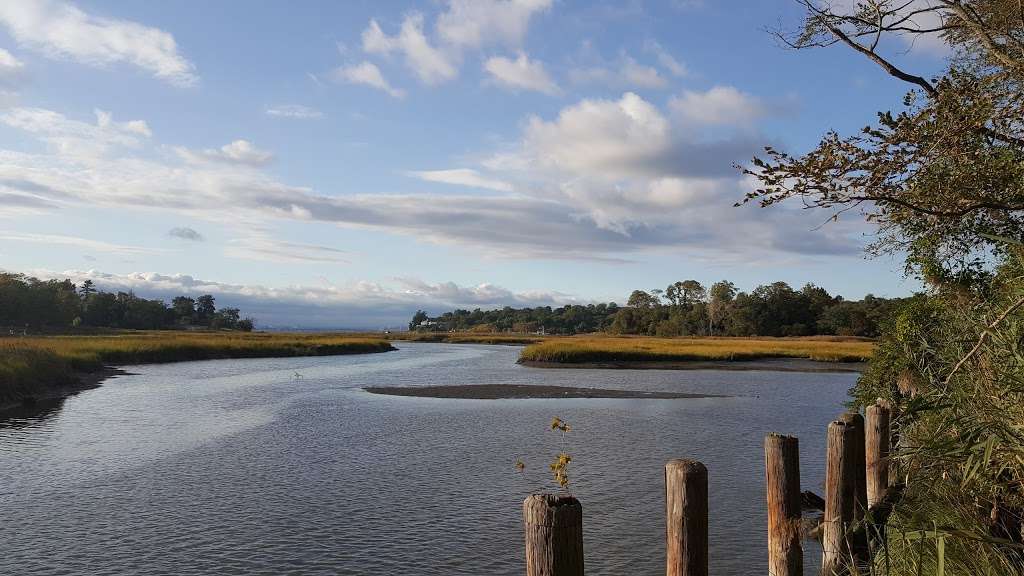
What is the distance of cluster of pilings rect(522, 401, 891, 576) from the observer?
4.04m

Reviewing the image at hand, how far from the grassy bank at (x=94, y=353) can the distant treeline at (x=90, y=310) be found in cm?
4337

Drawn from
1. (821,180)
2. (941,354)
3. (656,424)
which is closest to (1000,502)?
(941,354)

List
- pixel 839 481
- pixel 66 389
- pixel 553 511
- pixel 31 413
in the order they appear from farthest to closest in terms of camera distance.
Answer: pixel 66 389
pixel 31 413
pixel 839 481
pixel 553 511

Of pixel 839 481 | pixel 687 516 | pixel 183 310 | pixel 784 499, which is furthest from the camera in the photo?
pixel 183 310

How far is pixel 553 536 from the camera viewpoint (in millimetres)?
4008

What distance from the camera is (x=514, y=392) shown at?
3984 centimetres

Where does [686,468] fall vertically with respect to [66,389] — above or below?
above

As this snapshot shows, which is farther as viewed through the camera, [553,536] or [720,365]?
[720,365]

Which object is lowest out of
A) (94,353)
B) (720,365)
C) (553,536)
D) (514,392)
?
(514,392)

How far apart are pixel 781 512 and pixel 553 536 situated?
476 centimetres

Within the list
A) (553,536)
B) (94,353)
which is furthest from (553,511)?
(94,353)

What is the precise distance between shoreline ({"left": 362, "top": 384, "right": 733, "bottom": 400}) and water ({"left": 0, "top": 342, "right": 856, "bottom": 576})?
1920 millimetres

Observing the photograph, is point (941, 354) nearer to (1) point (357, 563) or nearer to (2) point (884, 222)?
(2) point (884, 222)

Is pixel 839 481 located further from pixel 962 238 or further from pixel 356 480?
pixel 356 480
